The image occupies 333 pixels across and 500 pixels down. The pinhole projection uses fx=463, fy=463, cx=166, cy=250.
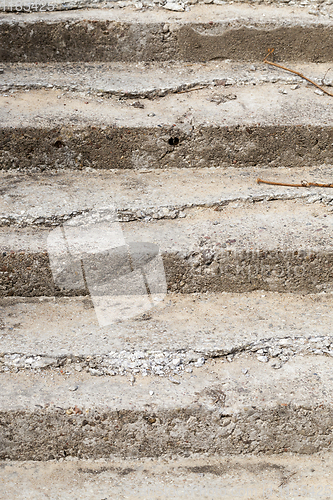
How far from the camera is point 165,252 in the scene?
2.42 metres

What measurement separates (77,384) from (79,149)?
1.49 meters

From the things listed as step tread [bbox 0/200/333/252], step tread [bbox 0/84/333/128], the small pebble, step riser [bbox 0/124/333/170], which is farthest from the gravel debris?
step tread [bbox 0/84/333/128]

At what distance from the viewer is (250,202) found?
2730mm

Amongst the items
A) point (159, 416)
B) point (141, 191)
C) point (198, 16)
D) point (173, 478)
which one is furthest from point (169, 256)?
point (198, 16)

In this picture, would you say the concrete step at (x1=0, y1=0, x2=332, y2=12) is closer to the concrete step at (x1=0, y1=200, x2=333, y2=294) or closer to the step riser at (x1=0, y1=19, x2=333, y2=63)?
the step riser at (x1=0, y1=19, x2=333, y2=63)

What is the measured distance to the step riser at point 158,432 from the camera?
6.49 ft

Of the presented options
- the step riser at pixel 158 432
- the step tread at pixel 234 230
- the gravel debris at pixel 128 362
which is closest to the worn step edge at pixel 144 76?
the step tread at pixel 234 230

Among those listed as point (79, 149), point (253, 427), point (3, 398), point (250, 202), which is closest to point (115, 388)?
point (3, 398)

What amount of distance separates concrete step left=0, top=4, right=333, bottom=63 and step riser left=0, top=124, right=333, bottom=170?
90 cm

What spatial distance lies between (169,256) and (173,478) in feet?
3.42

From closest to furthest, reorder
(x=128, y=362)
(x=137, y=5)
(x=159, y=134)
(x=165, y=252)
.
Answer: (x=128, y=362) → (x=165, y=252) → (x=159, y=134) → (x=137, y=5)

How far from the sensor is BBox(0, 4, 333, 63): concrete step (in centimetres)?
333

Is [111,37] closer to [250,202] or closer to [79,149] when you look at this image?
[79,149]

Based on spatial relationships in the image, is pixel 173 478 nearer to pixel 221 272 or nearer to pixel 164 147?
pixel 221 272
